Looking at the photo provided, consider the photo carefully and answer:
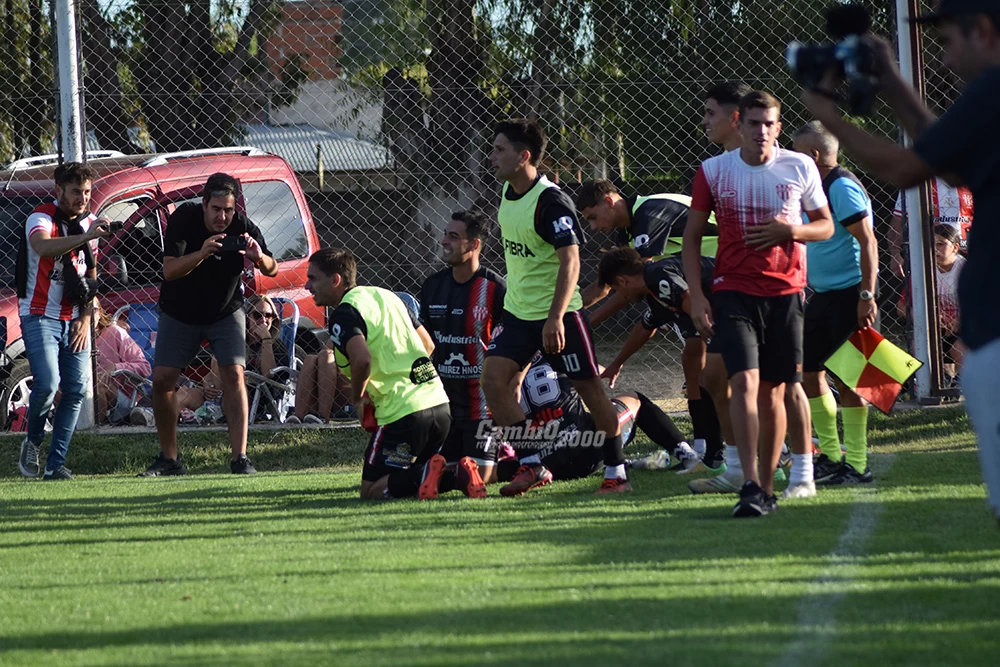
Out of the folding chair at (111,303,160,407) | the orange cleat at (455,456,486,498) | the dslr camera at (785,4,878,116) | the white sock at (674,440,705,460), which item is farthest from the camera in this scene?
the folding chair at (111,303,160,407)

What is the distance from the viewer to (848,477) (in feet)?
23.2

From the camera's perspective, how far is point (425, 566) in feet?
16.5

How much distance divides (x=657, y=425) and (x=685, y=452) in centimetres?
26

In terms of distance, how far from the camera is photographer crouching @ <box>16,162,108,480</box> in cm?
866

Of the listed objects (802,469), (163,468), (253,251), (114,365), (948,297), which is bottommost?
(163,468)

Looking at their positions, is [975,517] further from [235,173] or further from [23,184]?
[23,184]

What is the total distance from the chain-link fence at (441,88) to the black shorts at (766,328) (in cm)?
529

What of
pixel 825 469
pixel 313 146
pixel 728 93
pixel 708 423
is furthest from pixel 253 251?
pixel 313 146

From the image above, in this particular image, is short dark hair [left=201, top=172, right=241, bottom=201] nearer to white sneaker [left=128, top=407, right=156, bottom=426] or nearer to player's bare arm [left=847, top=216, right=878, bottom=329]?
white sneaker [left=128, top=407, right=156, bottom=426]

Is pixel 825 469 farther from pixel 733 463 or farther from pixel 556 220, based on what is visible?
pixel 556 220

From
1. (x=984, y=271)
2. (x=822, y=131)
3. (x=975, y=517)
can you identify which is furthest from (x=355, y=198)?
(x=984, y=271)

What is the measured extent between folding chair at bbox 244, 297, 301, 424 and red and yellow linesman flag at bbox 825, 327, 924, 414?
4.53m

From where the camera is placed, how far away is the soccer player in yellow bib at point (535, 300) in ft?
22.9

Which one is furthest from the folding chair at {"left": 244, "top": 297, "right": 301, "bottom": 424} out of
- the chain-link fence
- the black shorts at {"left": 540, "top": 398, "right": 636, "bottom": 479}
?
the black shorts at {"left": 540, "top": 398, "right": 636, "bottom": 479}
